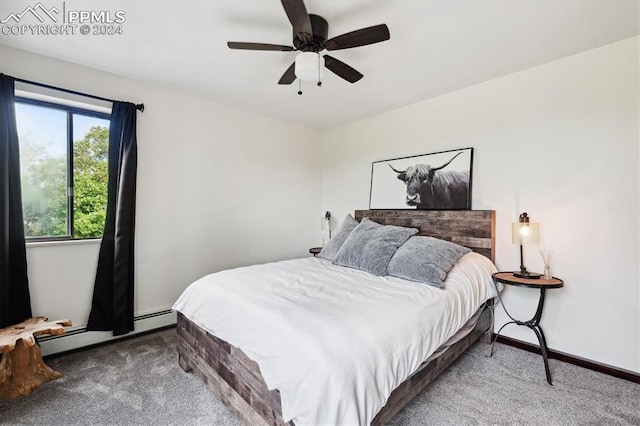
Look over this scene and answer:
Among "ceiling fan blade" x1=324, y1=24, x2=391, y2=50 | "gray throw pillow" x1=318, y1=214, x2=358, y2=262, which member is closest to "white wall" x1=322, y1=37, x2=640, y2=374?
"gray throw pillow" x1=318, y1=214, x2=358, y2=262

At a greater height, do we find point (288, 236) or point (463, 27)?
point (463, 27)

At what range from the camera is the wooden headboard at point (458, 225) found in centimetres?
282

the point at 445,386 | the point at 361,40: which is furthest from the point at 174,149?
the point at 445,386

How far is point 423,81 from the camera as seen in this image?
2.87m

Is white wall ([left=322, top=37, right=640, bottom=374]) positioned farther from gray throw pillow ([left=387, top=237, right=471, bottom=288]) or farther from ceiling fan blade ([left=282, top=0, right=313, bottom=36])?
ceiling fan blade ([left=282, top=0, right=313, bottom=36])

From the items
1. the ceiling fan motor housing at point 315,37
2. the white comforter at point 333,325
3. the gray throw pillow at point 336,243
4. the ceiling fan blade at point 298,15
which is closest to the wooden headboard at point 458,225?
the white comforter at point 333,325

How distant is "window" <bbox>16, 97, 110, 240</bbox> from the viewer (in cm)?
243

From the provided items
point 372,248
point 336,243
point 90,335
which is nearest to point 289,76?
point 372,248

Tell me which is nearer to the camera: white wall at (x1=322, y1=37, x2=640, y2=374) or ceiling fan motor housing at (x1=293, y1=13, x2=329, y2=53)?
ceiling fan motor housing at (x1=293, y1=13, x2=329, y2=53)

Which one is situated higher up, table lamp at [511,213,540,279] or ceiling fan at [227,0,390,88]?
ceiling fan at [227,0,390,88]

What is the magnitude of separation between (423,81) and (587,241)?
6.60ft

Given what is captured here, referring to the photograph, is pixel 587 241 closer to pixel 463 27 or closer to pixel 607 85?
pixel 607 85

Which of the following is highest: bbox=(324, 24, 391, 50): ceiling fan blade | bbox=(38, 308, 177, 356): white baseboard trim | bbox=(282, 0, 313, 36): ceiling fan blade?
bbox=(282, 0, 313, 36): ceiling fan blade

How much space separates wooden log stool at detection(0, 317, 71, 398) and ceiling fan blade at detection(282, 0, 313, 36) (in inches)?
106
